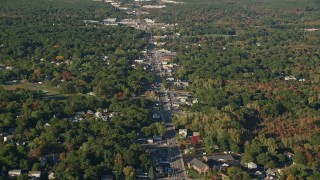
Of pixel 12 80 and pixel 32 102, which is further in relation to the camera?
pixel 12 80

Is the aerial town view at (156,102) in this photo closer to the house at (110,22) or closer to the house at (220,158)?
the house at (220,158)

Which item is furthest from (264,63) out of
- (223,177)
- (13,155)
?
(13,155)

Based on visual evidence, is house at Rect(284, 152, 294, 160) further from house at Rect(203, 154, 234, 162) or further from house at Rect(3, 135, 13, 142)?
house at Rect(3, 135, 13, 142)

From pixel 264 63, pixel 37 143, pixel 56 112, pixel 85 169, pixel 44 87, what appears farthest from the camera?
pixel 264 63

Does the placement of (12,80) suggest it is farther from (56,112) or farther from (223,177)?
(223,177)

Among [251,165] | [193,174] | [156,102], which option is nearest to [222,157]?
[251,165]

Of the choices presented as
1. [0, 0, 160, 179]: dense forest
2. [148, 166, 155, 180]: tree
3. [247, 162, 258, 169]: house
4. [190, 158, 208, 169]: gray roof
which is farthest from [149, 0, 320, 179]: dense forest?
[148, 166, 155, 180]: tree

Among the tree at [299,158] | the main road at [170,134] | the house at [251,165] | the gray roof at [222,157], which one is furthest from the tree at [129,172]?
the tree at [299,158]
